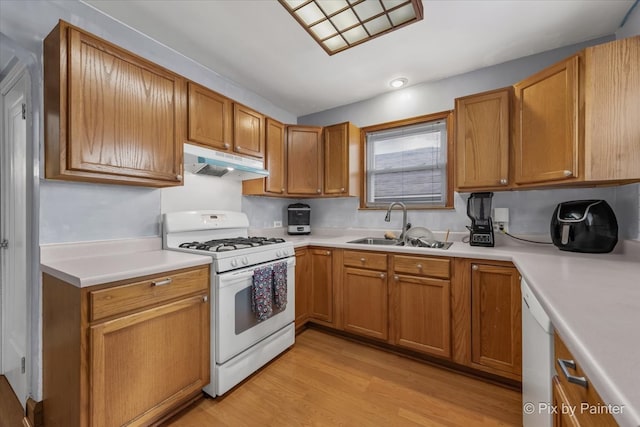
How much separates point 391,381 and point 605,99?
218 centimetres

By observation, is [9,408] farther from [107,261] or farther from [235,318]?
[235,318]

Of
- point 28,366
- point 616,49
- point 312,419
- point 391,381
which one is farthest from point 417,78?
point 28,366

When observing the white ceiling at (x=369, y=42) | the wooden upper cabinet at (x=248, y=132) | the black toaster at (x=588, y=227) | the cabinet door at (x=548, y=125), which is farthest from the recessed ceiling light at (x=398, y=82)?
the black toaster at (x=588, y=227)

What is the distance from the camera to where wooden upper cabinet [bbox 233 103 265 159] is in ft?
7.52

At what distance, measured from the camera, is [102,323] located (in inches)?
46.1

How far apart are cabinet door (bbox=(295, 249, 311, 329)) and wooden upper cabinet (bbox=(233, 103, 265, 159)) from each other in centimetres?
106

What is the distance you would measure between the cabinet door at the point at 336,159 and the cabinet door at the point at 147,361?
1772mm

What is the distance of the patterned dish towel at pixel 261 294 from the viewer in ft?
6.09

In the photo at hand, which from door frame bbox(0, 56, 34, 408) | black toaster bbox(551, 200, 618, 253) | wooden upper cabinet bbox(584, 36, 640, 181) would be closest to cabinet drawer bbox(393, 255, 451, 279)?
black toaster bbox(551, 200, 618, 253)

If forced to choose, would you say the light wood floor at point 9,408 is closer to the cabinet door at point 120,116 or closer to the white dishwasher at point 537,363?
the cabinet door at point 120,116

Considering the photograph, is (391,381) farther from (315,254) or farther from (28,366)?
(28,366)

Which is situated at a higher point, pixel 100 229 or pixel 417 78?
pixel 417 78

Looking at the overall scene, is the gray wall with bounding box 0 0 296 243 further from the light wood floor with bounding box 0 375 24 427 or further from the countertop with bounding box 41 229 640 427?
the light wood floor with bounding box 0 375 24 427

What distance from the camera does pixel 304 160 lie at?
9.65ft
